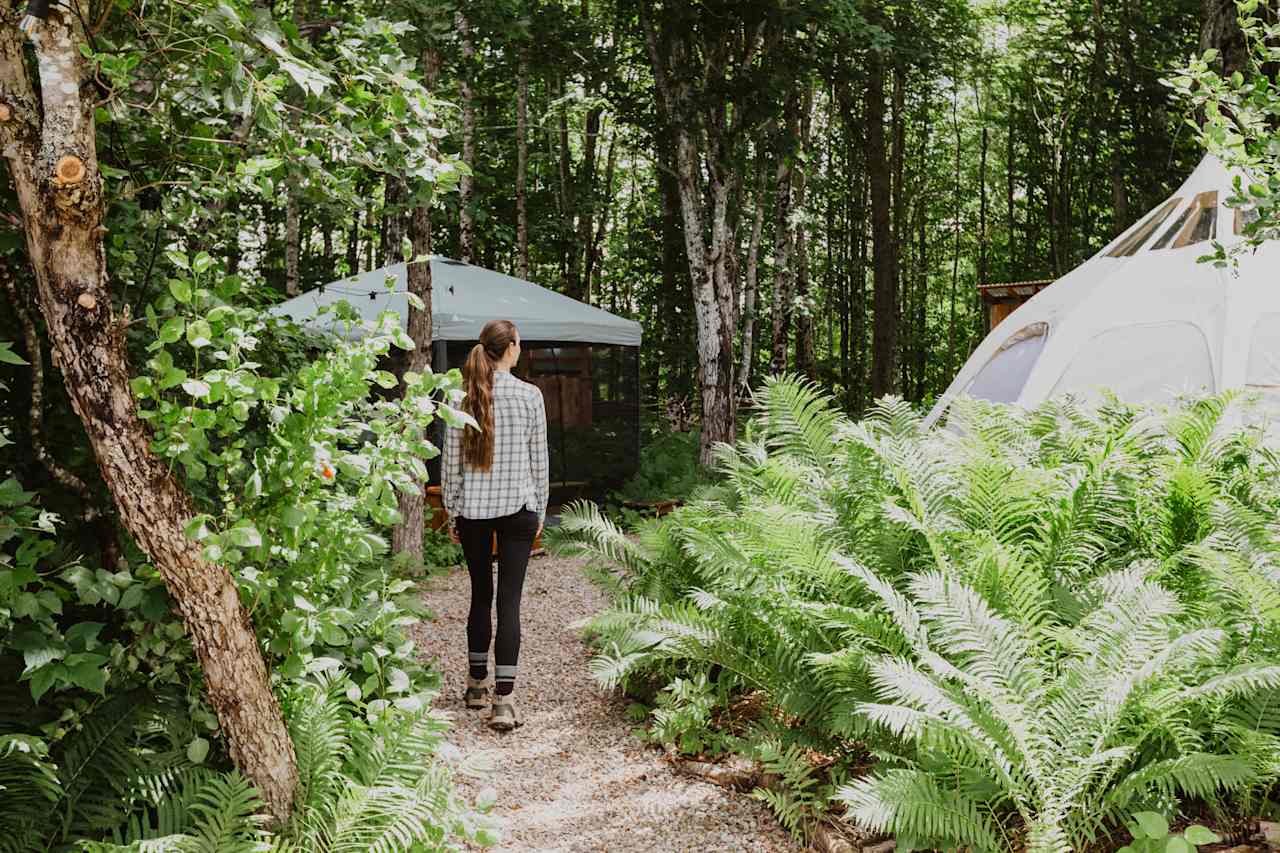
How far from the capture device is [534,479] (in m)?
5.16

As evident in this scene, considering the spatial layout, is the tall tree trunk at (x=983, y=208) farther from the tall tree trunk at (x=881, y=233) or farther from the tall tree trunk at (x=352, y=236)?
the tall tree trunk at (x=352, y=236)

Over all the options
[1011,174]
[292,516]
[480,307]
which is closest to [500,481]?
[292,516]

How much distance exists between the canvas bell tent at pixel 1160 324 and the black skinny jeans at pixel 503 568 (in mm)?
4205

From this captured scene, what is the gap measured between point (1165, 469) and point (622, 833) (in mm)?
3047

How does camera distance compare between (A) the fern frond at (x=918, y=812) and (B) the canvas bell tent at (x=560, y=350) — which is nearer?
(A) the fern frond at (x=918, y=812)

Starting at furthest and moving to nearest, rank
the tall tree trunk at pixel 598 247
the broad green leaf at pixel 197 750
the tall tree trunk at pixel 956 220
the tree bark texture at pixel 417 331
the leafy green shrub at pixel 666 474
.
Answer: the tall tree trunk at pixel 956 220
the tall tree trunk at pixel 598 247
the leafy green shrub at pixel 666 474
the tree bark texture at pixel 417 331
the broad green leaf at pixel 197 750

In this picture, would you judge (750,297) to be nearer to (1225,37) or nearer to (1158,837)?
(1225,37)

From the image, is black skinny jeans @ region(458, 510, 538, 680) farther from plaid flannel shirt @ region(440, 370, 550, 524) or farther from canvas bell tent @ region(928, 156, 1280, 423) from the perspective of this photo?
canvas bell tent @ region(928, 156, 1280, 423)

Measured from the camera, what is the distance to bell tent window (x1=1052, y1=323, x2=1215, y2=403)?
7836mm

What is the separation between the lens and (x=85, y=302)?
2.34 m

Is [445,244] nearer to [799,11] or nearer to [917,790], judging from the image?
[799,11]

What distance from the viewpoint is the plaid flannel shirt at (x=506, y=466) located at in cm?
502

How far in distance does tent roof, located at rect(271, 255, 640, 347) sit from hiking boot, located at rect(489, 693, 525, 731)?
5.89 meters

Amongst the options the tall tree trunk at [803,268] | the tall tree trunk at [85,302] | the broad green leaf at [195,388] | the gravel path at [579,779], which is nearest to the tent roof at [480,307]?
the gravel path at [579,779]
